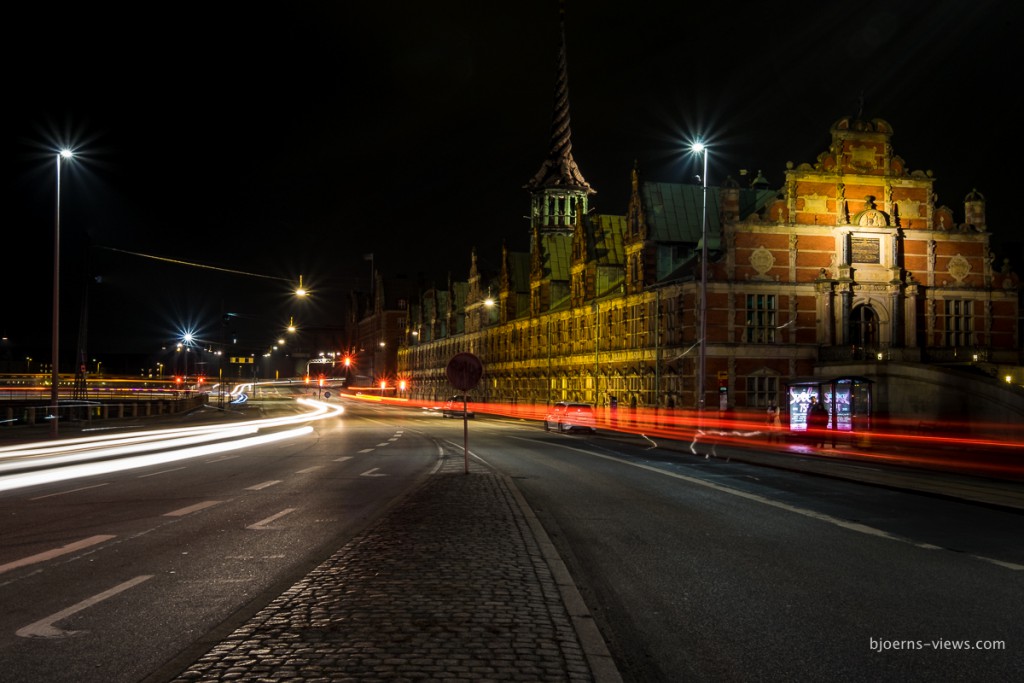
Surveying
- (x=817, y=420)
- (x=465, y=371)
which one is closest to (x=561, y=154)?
(x=817, y=420)

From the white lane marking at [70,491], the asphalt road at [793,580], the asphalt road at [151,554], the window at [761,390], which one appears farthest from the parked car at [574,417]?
the white lane marking at [70,491]

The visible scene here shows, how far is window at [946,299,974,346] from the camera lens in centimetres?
5681

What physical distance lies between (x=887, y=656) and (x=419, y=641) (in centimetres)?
333

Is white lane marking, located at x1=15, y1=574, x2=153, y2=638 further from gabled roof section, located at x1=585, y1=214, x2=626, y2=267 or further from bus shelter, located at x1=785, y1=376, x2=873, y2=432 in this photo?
gabled roof section, located at x1=585, y1=214, x2=626, y2=267

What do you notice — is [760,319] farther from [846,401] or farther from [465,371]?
[465,371]

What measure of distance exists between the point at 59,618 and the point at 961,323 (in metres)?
58.9

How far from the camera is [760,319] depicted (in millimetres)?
55375

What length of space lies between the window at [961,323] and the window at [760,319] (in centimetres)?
1137

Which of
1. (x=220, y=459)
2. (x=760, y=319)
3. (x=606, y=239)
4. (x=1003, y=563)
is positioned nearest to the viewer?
(x=1003, y=563)

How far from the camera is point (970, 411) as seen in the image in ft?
133

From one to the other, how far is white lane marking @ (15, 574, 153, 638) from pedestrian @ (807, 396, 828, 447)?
104 feet

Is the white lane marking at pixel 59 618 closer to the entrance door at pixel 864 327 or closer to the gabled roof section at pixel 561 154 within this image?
the entrance door at pixel 864 327

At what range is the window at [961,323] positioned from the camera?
56.8 m

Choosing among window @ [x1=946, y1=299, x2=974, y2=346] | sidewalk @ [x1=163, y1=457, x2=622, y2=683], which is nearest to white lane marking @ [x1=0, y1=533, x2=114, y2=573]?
sidewalk @ [x1=163, y1=457, x2=622, y2=683]
